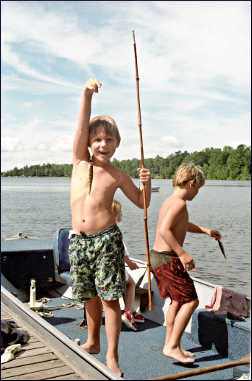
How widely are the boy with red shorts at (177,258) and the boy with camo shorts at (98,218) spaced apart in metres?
0.32

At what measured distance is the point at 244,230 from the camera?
19.9 m

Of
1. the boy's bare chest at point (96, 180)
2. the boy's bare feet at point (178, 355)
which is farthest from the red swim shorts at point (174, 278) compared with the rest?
the boy's bare chest at point (96, 180)

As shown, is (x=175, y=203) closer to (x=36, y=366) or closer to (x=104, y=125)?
(x=104, y=125)

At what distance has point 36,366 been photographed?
2699 mm

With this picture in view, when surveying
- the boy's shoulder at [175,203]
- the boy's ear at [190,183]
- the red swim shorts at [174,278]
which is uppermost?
the boy's ear at [190,183]

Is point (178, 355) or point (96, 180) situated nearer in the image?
point (96, 180)

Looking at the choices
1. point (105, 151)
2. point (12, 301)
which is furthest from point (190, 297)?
point (12, 301)

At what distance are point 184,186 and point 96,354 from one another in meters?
1.09

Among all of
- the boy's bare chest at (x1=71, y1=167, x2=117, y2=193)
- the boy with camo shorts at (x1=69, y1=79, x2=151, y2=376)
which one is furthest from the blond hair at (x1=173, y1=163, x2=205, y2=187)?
the boy's bare chest at (x1=71, y1=167, x2=117, y2=193)

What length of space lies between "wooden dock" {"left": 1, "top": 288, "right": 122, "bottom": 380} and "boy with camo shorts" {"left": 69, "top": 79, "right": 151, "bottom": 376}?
0.16m

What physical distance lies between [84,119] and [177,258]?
38.8 inches

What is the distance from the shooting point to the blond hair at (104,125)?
239 cm

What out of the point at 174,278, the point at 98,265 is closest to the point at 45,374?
the point at 98,265

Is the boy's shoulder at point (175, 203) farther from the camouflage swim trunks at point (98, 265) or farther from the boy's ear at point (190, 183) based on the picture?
the camouflage swim trunks at point (98, 265)
